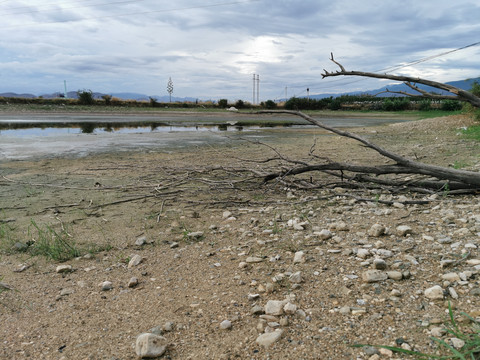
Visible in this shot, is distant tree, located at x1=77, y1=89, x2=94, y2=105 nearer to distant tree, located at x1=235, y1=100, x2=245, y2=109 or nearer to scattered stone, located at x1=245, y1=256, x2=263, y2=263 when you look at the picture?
distant tree, located at x1=235, y1=100, x2=245, y2=109

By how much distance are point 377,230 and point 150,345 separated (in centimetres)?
226

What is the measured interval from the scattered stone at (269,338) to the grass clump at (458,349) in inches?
17.6

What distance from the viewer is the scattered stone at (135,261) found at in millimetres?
3264

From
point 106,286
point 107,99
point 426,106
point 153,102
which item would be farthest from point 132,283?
point 153,102

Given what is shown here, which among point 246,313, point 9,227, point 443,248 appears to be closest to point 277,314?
point 246,313

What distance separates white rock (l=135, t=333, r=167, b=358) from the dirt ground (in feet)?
0.20

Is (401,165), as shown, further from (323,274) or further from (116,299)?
(116,299)

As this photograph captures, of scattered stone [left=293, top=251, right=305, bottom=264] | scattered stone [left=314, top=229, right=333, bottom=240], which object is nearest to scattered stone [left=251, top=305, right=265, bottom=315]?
scattered stone [left=293, top=251, right=305, bottom=264]

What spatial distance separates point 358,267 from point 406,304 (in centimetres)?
56

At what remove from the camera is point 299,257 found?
2.97 m

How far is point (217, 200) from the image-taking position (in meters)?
5.19

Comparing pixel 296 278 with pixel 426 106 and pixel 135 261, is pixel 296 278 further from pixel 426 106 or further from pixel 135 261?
pixel 426 106

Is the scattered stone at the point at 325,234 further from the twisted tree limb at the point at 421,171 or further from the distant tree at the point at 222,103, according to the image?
the distant tree at the point at 222,103

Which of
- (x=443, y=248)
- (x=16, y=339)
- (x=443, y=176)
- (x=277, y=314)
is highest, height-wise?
(x=443, y=176)
